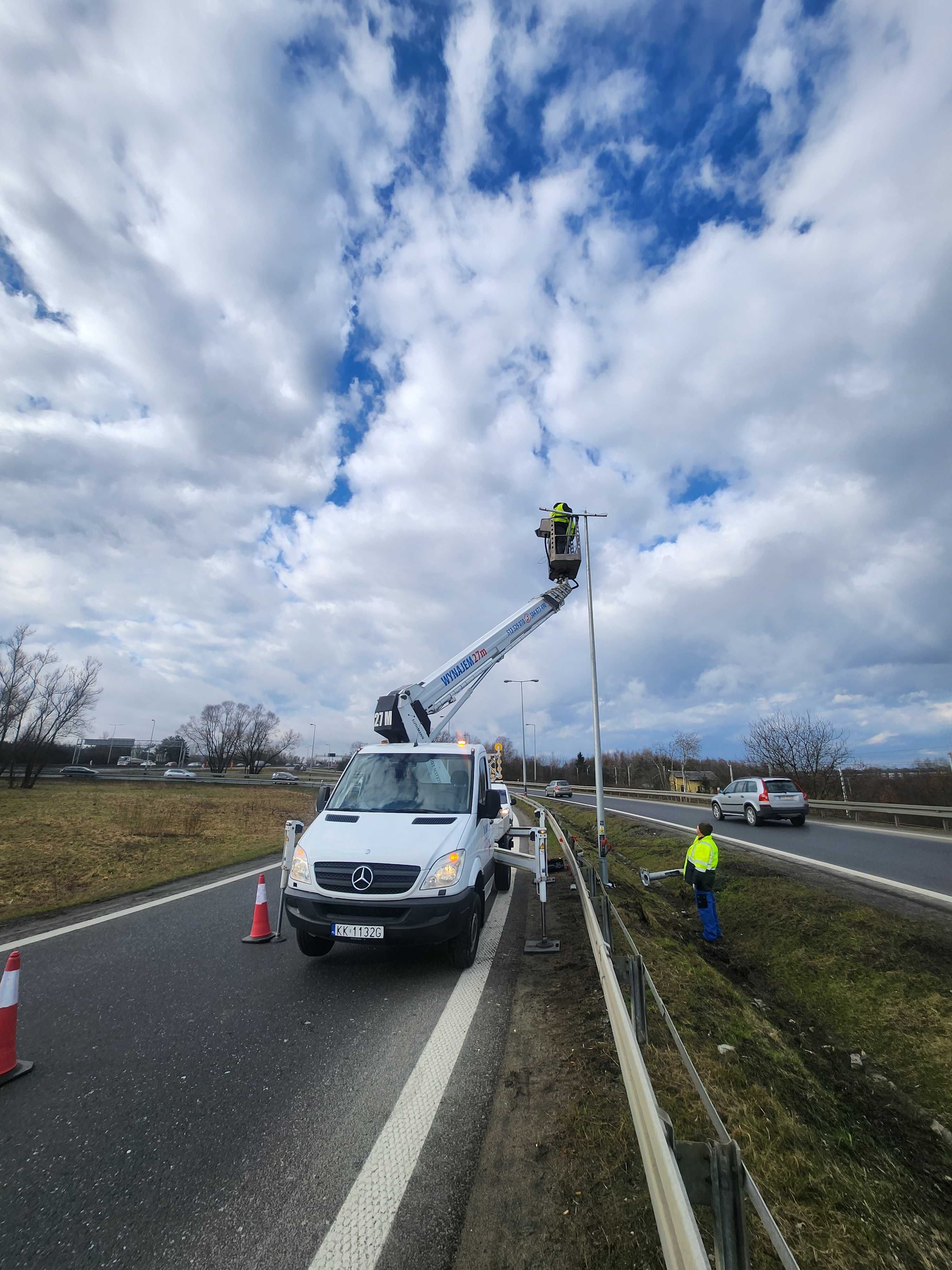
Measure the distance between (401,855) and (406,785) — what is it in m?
1.45

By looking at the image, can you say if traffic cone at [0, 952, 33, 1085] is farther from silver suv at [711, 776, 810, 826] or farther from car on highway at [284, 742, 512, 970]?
silver suv at [711, 776, 810, 826]

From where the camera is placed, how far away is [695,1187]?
6.63 feet


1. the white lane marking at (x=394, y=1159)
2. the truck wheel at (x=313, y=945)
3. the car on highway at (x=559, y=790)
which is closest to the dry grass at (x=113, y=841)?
the truck wheel at (x=313, y=945)

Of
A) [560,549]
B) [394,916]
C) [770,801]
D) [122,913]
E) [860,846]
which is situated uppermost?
[560,549]

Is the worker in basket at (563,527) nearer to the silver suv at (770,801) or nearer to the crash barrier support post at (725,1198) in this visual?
the crash barrier support post at (725,1198)

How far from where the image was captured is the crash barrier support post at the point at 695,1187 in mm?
1617

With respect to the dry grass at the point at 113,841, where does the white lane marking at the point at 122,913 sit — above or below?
below

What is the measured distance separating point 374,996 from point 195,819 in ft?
59.8

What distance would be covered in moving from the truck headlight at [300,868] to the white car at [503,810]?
213cm

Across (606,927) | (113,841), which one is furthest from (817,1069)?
(113,841)

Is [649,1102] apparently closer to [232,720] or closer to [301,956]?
[301,956]

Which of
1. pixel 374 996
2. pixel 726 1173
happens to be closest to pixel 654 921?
pixel 374 996

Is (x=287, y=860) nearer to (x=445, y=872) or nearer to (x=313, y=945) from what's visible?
(x=313, y=945)

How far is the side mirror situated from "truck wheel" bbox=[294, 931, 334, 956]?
6.37 feet
